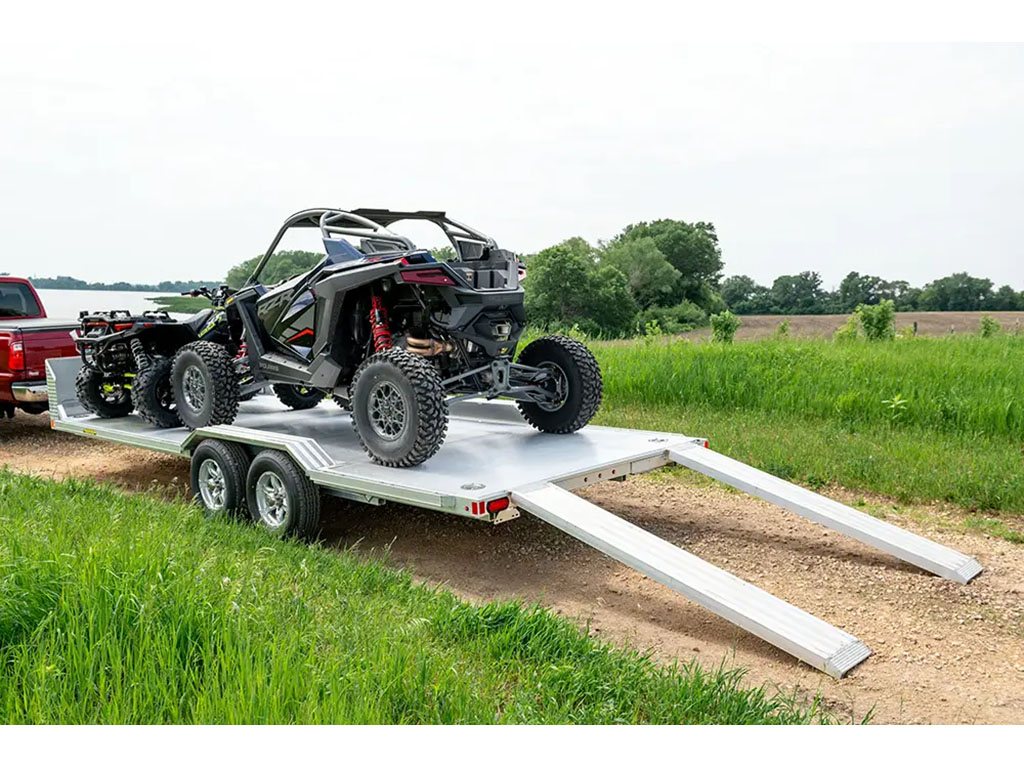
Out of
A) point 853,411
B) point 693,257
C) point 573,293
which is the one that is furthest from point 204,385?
point 693,257

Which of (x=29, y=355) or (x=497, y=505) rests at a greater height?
(x=29, y=355)

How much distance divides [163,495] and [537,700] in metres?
5.83

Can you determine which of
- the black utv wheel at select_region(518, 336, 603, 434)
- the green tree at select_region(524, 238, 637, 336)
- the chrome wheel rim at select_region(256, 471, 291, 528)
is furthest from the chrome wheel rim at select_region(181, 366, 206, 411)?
the green tree at select_region(524, 238, 637, 336)

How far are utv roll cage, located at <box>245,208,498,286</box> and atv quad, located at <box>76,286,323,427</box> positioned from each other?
132 cm

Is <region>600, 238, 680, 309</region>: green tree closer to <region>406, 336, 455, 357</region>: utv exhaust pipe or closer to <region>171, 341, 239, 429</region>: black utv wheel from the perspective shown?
<region>171, 341, 239, 429</region>: black utv wheel

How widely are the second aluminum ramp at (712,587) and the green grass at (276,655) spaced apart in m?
0.45

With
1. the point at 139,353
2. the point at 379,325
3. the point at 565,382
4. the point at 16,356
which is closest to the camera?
the point at 379,325

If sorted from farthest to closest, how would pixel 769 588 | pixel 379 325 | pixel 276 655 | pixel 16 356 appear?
1. pixel 16 356
2. pixel 379 325
3. pixel 769 588
4. pixel 276 655

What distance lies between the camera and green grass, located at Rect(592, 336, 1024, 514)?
784cm

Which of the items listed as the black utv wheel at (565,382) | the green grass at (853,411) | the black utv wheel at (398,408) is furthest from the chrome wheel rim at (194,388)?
the green grass at (853,411)

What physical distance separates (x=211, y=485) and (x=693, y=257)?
2451 inches

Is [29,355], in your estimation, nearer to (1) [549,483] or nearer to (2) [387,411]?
(2) [387,411]

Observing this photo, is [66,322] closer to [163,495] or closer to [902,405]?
[163,495]

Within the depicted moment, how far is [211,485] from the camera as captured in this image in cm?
709
